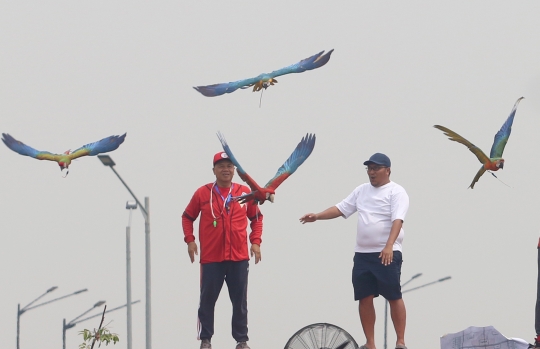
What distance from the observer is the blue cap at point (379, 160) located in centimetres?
868

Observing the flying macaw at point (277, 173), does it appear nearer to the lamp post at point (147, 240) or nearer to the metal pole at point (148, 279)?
the lamp post at point (147, 240)

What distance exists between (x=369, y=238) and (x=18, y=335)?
22552 millimetres

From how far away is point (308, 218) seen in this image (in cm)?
899

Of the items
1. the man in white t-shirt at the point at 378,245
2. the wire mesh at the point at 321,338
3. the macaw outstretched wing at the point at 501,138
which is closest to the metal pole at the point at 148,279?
the wire mesh at the point at 321,338

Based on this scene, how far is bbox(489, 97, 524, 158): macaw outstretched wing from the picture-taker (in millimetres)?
9609

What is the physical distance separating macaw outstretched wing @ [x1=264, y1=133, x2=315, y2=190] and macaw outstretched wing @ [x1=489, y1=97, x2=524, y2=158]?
170 cm

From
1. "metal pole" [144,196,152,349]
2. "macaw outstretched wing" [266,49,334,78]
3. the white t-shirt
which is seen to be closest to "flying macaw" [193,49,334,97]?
"macaw outstretched wing" [266,49,334,78]

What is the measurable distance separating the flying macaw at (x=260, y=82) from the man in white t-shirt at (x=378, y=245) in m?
1.69

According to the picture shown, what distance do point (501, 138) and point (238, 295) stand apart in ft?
9.45

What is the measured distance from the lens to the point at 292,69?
33.6 ft

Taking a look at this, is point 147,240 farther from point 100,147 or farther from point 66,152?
point 100,147

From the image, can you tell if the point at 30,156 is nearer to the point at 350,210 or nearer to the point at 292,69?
the point at 292,69

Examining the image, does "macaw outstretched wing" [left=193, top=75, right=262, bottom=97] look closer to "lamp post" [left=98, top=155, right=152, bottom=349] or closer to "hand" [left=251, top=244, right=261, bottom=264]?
"hand" [left=251, top=244, right=261, bottom=264]

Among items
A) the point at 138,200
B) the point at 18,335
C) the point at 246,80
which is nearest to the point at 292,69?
the point at 246,80
